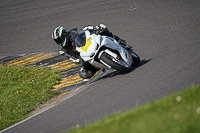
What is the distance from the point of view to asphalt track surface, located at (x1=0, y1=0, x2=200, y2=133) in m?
6.46

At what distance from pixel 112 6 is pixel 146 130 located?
11204mm

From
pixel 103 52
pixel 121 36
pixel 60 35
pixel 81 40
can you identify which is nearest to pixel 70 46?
pixel 60 35

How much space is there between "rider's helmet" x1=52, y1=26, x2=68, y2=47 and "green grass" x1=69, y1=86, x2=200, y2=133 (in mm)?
4699

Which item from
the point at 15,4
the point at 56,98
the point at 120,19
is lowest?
the point at 56,98

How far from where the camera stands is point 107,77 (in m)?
8.72

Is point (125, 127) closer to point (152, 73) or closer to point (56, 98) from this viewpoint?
point (152, 73)

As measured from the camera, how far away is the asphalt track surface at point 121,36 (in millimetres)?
6457

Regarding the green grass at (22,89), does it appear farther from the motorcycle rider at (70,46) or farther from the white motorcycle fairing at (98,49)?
the white motorcycle fairing at (98,49)

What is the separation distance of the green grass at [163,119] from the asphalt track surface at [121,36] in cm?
121

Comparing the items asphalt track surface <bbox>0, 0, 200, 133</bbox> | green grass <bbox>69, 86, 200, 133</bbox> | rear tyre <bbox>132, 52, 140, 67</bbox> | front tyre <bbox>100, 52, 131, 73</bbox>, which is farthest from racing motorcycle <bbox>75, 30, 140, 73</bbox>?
green grass <bbox>69, 86, 200, 133</bbox>

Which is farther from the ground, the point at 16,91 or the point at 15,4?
the point at 15,4

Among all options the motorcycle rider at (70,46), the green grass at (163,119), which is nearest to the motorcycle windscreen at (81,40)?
the motorcycle rider at (70,46)

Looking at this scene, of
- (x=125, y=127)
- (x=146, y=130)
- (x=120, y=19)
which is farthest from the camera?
(x=120, y=19)

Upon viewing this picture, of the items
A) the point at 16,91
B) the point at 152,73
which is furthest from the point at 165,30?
the point at 16,91
